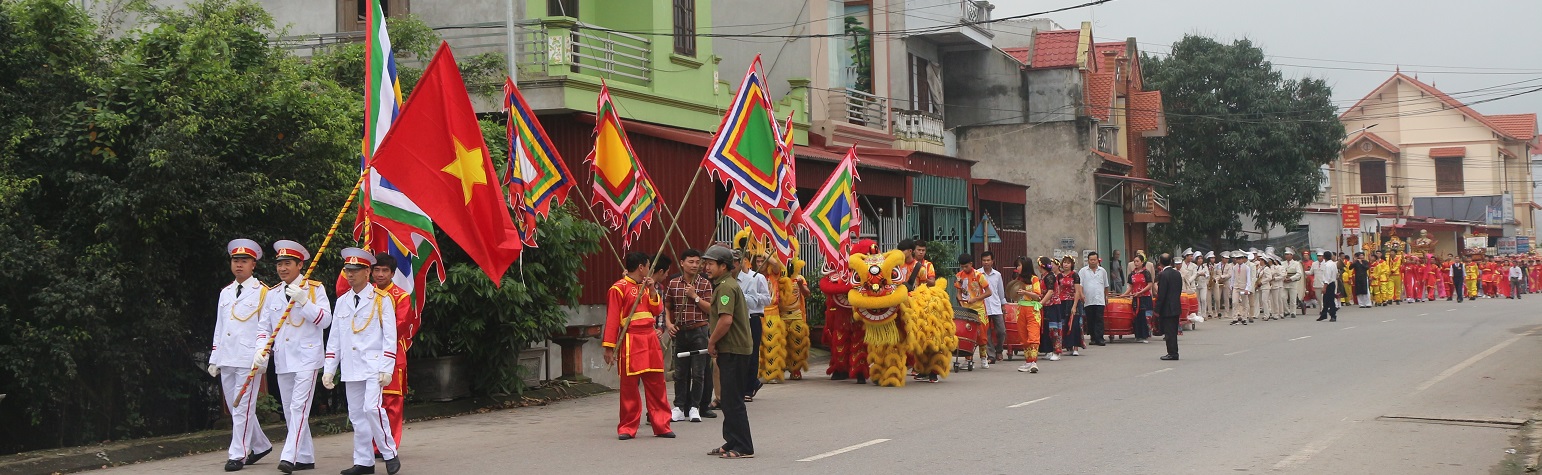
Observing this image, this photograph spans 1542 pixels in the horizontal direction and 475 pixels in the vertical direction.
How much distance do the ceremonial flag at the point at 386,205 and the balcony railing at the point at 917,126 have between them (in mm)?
22186

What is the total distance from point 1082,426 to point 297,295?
633cm

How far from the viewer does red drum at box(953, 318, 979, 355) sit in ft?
59.7

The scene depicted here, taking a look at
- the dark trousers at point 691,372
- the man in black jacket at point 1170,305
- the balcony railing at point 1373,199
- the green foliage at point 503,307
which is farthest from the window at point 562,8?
the balcony railing at point 1373,199

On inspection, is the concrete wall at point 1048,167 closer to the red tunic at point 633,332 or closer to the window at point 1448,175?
the red tunic at point 633,332

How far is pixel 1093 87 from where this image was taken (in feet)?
135

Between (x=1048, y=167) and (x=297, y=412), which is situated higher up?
(x=1048, y=167)

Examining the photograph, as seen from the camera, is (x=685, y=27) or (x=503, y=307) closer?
(x=503, y=307)

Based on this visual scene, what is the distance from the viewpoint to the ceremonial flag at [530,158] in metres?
12.9

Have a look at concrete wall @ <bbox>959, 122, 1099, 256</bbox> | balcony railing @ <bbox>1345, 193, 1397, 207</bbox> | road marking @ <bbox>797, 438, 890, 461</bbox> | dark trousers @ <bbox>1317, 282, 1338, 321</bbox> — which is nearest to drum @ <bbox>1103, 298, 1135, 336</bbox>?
dark trousers @ <bbox>1317, 282, 1338, 321</bbox>

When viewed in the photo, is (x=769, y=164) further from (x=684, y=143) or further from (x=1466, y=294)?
(x=1466, y=294)

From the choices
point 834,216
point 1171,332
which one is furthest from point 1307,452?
point 1171,332

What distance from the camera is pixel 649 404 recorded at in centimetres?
1173

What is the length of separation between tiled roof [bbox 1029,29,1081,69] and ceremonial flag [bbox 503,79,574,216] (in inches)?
1079

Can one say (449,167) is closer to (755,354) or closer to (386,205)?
(386,205)
